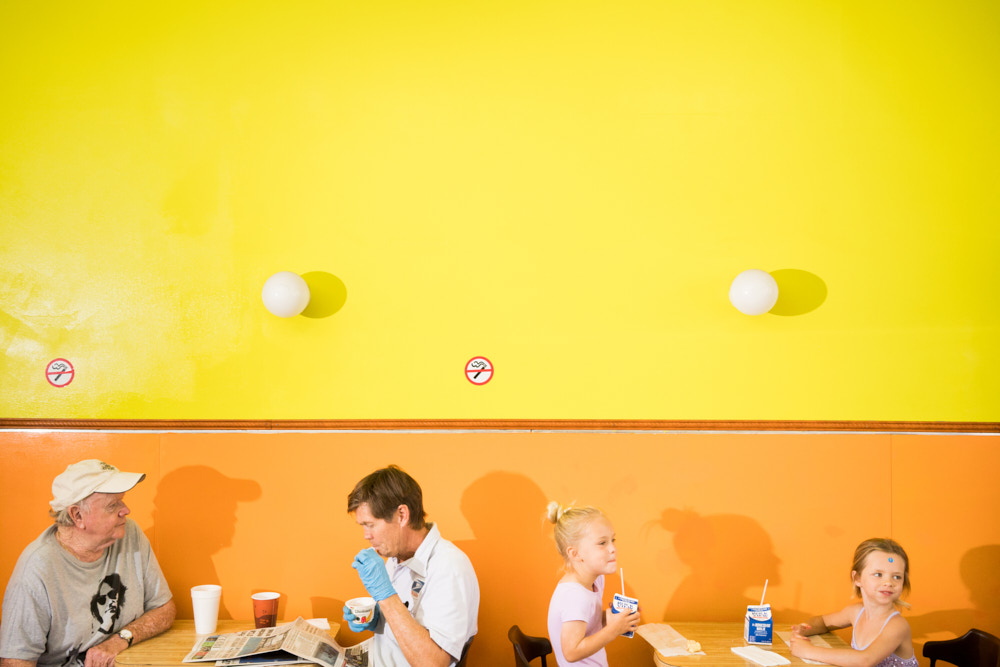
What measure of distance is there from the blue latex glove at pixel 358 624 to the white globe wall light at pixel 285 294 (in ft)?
4.40

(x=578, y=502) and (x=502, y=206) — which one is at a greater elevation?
(x=502, y=206)

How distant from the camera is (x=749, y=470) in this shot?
3.64 m

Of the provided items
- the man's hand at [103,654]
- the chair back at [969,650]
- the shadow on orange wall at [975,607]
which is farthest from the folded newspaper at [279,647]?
the shadow on orange wall at [975,607]

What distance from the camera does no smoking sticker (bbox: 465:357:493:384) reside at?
12.1ft

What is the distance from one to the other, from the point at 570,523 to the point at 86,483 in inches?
74.3

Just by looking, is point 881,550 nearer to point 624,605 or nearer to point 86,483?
point 624,605

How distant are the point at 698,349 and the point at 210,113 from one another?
264 cm

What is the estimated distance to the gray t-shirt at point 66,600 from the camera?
2.82m

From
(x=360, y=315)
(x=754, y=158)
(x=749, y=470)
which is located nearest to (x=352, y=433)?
(x=360, y=315)

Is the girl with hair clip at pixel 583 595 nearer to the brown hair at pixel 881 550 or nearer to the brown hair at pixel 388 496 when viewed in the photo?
the brown hair at pixel 388 496

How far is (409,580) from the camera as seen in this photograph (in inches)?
117

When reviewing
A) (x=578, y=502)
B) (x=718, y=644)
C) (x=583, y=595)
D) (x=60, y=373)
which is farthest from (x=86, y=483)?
(x=718, y=644)

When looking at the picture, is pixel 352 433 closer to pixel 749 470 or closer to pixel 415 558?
pixel 415 558

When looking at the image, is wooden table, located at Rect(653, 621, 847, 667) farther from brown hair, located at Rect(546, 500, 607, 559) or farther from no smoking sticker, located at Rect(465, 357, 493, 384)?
no smoking sticker, located at Rect(465, 357, 493, 384)
